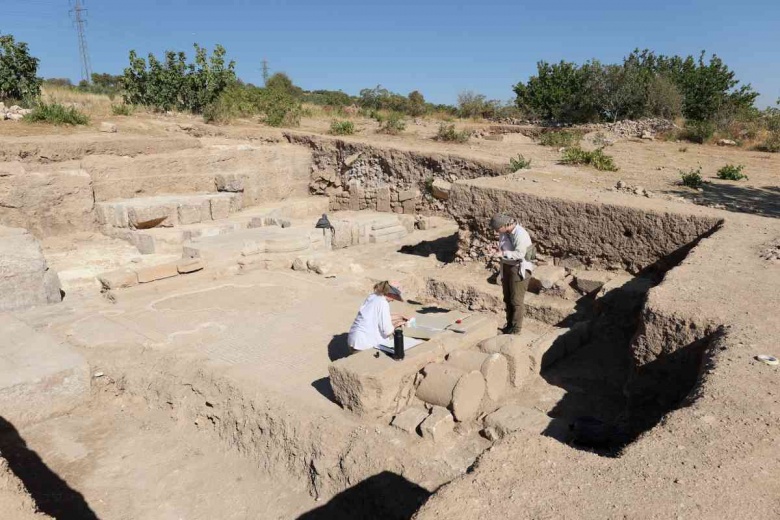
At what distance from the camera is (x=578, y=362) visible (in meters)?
6.08

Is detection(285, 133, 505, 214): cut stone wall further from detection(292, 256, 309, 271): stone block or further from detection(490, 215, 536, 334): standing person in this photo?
detection(490, 215, 536, 334): standing person

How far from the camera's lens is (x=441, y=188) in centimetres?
1293

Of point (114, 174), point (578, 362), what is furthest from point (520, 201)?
point (114, 174)

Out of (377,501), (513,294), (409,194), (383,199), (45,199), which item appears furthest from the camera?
(383,199)

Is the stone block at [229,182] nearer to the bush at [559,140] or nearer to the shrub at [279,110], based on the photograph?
the shrub at [279,110]

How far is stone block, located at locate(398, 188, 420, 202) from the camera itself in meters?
13.9

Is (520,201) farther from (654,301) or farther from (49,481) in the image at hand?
(49,481)

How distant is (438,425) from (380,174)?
10.8 metres

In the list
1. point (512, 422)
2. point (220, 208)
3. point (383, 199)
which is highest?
point (220, 208)

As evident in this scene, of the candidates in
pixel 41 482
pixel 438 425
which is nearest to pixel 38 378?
pixel 41 482

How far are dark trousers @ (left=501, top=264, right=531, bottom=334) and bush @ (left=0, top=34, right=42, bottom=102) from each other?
51.8ft

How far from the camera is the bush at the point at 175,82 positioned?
60.4 feet

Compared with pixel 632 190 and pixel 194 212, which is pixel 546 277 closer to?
pixel 632 190

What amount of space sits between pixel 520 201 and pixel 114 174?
327 inches
